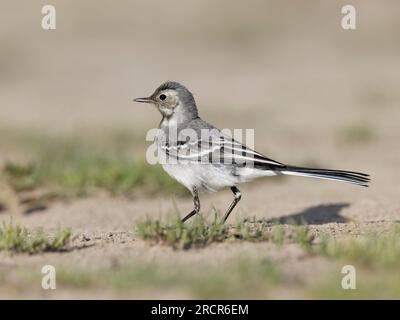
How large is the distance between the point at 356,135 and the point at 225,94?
16.9ft

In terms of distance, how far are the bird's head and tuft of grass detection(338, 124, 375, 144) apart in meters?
5.39

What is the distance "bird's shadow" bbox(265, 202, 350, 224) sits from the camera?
7336 millimetres

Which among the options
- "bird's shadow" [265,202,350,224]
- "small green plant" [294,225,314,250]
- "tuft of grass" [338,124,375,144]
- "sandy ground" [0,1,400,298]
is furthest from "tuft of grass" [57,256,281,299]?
"tuft of grass" [338,124,375,144]

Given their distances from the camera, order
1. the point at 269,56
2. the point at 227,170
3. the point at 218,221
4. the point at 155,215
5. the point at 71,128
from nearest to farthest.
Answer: the point at 218,221
the point at 227,170
the point at 155,215
the point at 71,128
the point at 269,56

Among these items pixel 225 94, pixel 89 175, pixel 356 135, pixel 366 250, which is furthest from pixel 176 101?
pixel 225 94

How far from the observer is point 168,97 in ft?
23.4

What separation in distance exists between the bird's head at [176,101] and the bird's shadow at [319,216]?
4.31ft

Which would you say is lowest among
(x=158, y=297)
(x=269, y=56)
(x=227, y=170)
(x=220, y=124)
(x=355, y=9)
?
(x=158, y=297)

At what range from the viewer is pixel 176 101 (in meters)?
7.08

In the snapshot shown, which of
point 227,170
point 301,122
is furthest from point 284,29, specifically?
point 227,170

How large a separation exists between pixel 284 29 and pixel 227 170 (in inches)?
623

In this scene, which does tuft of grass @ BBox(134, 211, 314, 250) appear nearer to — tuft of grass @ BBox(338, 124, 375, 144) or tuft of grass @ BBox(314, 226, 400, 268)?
tuft of grass @ BBox(314, 226, 400, 268)

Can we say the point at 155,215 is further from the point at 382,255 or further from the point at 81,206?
the point at 382,255

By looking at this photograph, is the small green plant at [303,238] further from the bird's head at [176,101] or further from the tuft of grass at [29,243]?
the bird's head at [176,101]
